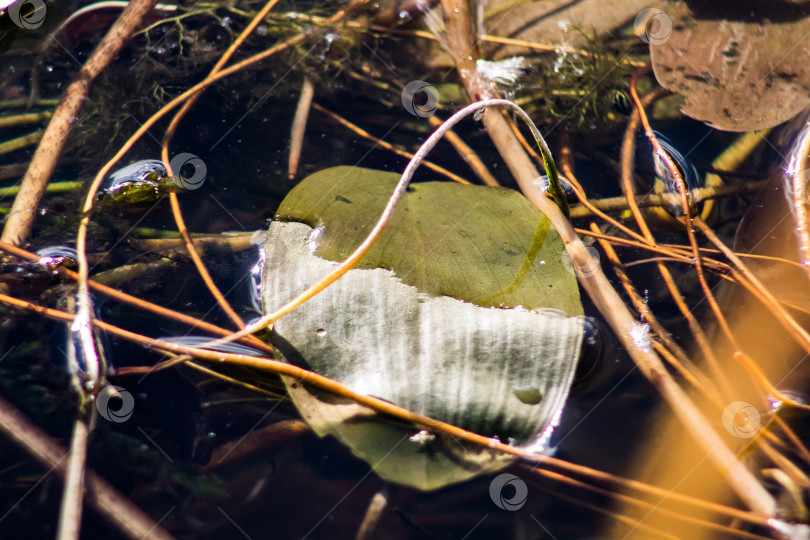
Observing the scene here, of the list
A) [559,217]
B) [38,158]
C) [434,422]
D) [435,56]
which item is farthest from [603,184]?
[38,158]

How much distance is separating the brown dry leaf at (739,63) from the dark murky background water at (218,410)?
0.15 m

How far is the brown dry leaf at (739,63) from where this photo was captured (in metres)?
1.60

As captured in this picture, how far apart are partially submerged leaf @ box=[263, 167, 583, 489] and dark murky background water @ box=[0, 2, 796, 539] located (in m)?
0.19

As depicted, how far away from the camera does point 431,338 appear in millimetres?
1128

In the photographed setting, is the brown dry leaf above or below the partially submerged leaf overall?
above


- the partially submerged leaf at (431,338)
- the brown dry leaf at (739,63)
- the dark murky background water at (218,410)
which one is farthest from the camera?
the brown dry leaf at (739,63)

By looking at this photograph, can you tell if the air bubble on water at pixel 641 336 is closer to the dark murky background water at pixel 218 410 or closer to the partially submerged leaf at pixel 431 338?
the dark murky background water at pixel 218 410

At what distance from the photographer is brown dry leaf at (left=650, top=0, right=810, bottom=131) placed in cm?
160

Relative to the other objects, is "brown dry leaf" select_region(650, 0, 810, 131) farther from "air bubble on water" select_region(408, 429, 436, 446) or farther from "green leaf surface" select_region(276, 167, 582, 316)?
"air bubble on water" select_region(408, 429, 436, 446)

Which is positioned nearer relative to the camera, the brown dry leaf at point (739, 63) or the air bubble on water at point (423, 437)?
the air bubble on water at point (423, 437)

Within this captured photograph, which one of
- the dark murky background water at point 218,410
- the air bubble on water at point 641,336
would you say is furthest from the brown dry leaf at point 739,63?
the air bubble on water at point 641,336

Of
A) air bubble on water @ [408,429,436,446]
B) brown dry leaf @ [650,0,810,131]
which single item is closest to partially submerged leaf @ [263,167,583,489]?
air bubble on water @ [408,429,436,446]

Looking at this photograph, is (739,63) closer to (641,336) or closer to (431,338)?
(641,336)

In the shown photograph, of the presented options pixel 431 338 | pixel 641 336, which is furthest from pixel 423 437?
pixel 641 336
